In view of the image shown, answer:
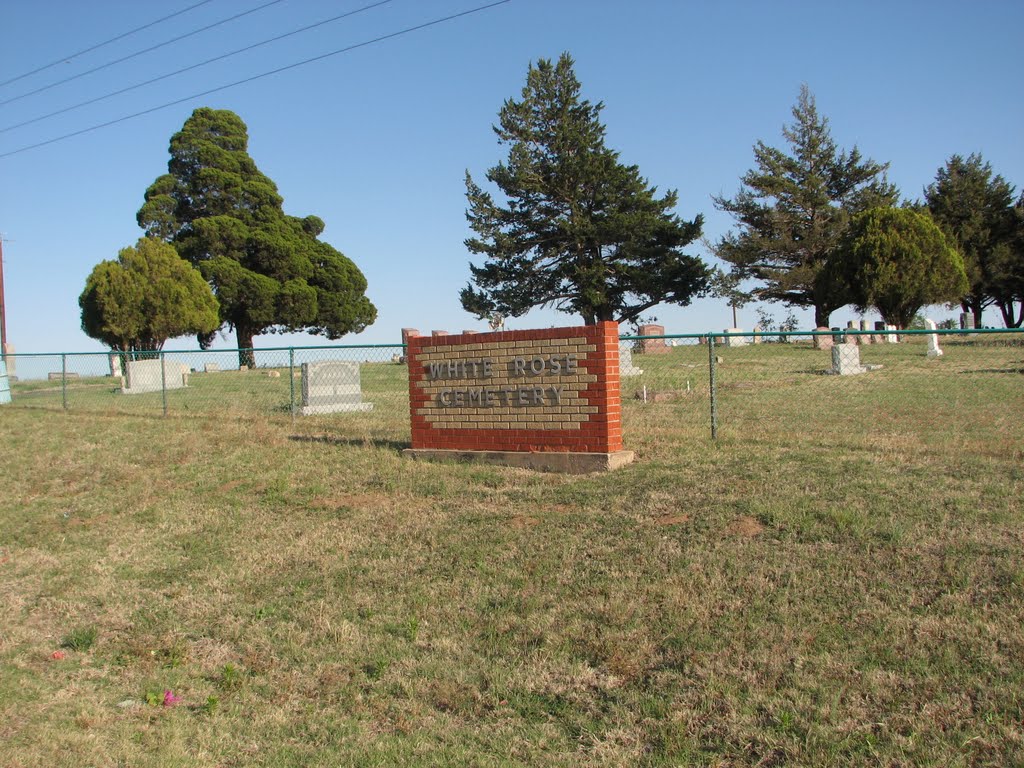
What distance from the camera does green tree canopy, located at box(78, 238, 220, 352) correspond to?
3284cm

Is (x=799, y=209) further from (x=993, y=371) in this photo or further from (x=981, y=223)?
(x=993, y=371)

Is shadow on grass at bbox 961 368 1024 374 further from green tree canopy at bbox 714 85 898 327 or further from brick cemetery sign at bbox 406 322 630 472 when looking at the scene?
green tree canopy at bbox 714 85 898 327

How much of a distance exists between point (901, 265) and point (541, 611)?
31.6 m

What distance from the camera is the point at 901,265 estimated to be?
32.4m

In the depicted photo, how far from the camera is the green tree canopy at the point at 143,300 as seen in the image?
3284 centimetres

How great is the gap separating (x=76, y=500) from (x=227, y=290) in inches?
1253

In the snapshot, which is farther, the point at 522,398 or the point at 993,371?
the point at 993,371

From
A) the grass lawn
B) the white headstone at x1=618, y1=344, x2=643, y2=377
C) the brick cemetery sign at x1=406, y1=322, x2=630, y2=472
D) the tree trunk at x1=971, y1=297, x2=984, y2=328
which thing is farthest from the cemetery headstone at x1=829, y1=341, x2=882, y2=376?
the tree trunk at x1=971, y1=297, x2=984, y2=328

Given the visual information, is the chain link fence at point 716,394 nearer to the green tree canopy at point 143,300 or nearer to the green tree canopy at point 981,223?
the green tree canopy at point 143,300

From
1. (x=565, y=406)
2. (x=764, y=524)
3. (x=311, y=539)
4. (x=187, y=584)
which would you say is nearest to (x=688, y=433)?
(x=565, y=406)

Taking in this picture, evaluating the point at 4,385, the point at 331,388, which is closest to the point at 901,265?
the point at 331,388

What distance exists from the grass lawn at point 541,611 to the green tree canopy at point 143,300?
81.8ft

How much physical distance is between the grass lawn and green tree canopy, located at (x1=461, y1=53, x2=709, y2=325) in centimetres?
2811

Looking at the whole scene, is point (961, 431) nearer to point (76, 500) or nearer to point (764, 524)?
point (764, 524)
